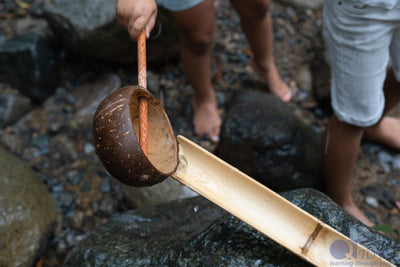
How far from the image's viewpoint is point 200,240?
57.6 inches

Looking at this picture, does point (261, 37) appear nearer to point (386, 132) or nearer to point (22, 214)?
point (386, 132)

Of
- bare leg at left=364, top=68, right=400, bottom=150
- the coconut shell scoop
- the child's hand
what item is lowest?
bare leg at left=364, top=68, right=400, bottom=150

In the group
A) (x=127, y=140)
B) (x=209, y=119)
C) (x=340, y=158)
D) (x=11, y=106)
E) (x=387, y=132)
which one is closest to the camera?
(x=127, y=140)

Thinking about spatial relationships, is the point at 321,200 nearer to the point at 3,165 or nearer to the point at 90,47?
the point at 3,165

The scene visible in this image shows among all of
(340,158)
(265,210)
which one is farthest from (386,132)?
(265,210)

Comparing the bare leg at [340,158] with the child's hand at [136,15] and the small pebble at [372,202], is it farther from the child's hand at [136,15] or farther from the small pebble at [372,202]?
the child's hand at [136,15]

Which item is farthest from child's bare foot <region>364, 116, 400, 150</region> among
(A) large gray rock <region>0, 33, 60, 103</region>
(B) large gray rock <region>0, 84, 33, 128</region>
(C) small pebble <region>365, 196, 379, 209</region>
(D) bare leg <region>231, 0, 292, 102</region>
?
(B) large gray rock <region>0, 84, 33, 128</region>

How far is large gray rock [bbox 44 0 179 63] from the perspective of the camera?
3.13 metres

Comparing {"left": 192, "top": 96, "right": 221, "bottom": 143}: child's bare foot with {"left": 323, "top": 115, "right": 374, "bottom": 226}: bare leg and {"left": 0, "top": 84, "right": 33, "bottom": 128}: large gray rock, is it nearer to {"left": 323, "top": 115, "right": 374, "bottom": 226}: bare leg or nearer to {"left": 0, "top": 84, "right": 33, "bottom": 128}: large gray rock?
{"left": 323, "top": 115, "right": 374, "bottom": 226}: bare leg

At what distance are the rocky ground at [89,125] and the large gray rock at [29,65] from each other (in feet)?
0.38

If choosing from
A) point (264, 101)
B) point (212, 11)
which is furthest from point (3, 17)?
point (264, 101)

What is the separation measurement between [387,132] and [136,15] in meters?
2.25

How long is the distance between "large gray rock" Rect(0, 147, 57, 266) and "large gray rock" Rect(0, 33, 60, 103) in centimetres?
86

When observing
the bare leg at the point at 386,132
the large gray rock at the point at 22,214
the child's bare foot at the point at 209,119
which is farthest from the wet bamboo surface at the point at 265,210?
the bare leg at the point at 386,132
